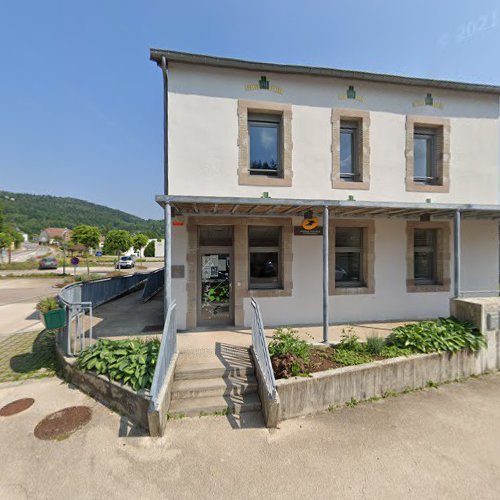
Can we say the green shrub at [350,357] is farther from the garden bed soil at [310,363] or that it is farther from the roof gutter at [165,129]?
the roof gutter at [165,129]

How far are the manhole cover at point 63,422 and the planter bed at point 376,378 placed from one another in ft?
9.47

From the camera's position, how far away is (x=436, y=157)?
8219 mm

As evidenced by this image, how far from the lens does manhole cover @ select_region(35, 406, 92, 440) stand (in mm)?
3646

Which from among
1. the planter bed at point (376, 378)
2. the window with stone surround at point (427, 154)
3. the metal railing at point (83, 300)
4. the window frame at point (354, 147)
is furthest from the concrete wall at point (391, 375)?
the window frame at point (354, 147)

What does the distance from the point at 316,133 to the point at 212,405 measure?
22.5ft

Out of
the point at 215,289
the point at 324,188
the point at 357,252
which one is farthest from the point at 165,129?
the point at 357,252

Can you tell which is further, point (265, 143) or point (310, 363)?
point (265, 143)

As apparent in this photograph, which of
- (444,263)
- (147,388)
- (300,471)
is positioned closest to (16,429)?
(147,388)

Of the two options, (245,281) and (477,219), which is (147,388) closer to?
(245,281)

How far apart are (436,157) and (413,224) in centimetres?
232

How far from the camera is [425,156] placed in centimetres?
829

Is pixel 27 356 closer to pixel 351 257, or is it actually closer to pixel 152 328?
pixel 152 328

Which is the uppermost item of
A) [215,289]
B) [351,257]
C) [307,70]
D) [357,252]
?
[307,70]

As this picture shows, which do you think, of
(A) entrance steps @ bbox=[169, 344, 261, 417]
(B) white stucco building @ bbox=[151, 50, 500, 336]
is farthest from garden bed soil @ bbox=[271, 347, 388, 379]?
(B) white stucco building @ bbox=[151, 50, 500, 336]
